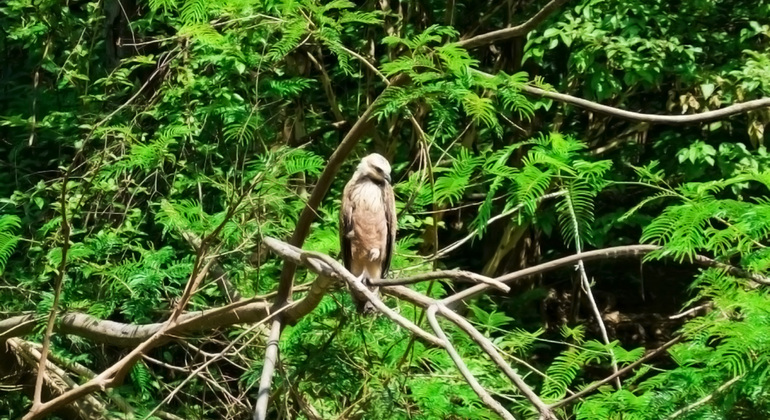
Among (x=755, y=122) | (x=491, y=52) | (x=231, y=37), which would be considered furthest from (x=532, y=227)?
(x=231, y=37)

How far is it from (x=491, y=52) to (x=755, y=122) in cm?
179

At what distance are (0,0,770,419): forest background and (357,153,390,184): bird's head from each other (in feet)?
0.64

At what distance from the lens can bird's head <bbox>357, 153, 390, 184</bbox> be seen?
427 centimetres

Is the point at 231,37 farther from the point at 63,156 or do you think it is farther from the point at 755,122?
the point at 755,122

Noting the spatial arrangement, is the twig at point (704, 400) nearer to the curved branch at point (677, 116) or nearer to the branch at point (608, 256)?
the branch at point (608, 256)

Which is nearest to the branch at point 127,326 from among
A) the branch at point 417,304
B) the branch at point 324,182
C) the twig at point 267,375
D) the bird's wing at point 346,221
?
the branch at point 324,182

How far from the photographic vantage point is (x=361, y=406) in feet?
12.0

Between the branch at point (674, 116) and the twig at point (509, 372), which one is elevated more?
the branch at point (674, 116)

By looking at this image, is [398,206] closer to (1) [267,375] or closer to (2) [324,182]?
(2) [324,182]

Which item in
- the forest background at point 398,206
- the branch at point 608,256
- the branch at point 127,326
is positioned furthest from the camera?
the branch at point 127,326

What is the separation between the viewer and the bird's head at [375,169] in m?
4.27

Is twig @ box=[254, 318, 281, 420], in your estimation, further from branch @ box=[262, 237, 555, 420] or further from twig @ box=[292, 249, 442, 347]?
twig @ box=[292, 249, 442, 347]

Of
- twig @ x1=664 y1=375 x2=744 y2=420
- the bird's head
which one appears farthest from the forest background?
the bird's head

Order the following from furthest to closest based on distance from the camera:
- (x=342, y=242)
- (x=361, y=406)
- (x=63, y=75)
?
(x=63, y=75)
(x=342, y=242)
(x=361, y=406)
